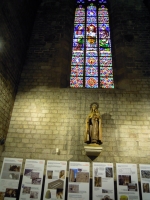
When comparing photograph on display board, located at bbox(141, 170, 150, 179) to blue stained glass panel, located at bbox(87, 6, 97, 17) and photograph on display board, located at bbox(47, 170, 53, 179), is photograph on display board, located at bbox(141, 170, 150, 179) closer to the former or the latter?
photograph on display board, located at bbox(47, 170, 53, 179)

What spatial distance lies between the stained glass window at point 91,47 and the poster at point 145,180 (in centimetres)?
298

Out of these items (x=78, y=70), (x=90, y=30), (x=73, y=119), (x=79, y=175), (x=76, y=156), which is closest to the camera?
(x=79, y=175)

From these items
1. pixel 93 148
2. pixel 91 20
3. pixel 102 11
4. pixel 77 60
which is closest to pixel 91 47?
pixel 77 60

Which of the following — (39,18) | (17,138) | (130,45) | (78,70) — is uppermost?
(39,18)

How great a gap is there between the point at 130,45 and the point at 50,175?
5.64 metres

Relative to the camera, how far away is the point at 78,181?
4594 millimetres

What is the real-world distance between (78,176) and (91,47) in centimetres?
508

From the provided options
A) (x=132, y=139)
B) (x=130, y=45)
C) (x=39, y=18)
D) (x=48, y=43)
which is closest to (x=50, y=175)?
(x=132, y=139)

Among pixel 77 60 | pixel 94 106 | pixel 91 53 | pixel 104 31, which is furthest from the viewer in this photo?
pixel 104 31

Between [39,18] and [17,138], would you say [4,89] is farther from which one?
[39,18]

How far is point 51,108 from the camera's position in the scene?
5.71m

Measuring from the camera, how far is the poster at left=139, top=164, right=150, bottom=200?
4377mm

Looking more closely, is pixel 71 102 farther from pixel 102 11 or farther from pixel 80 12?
pixel 102 11

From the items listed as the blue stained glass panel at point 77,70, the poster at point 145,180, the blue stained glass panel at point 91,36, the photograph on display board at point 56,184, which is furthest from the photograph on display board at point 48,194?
the blue stained glass panel at point 91,36
